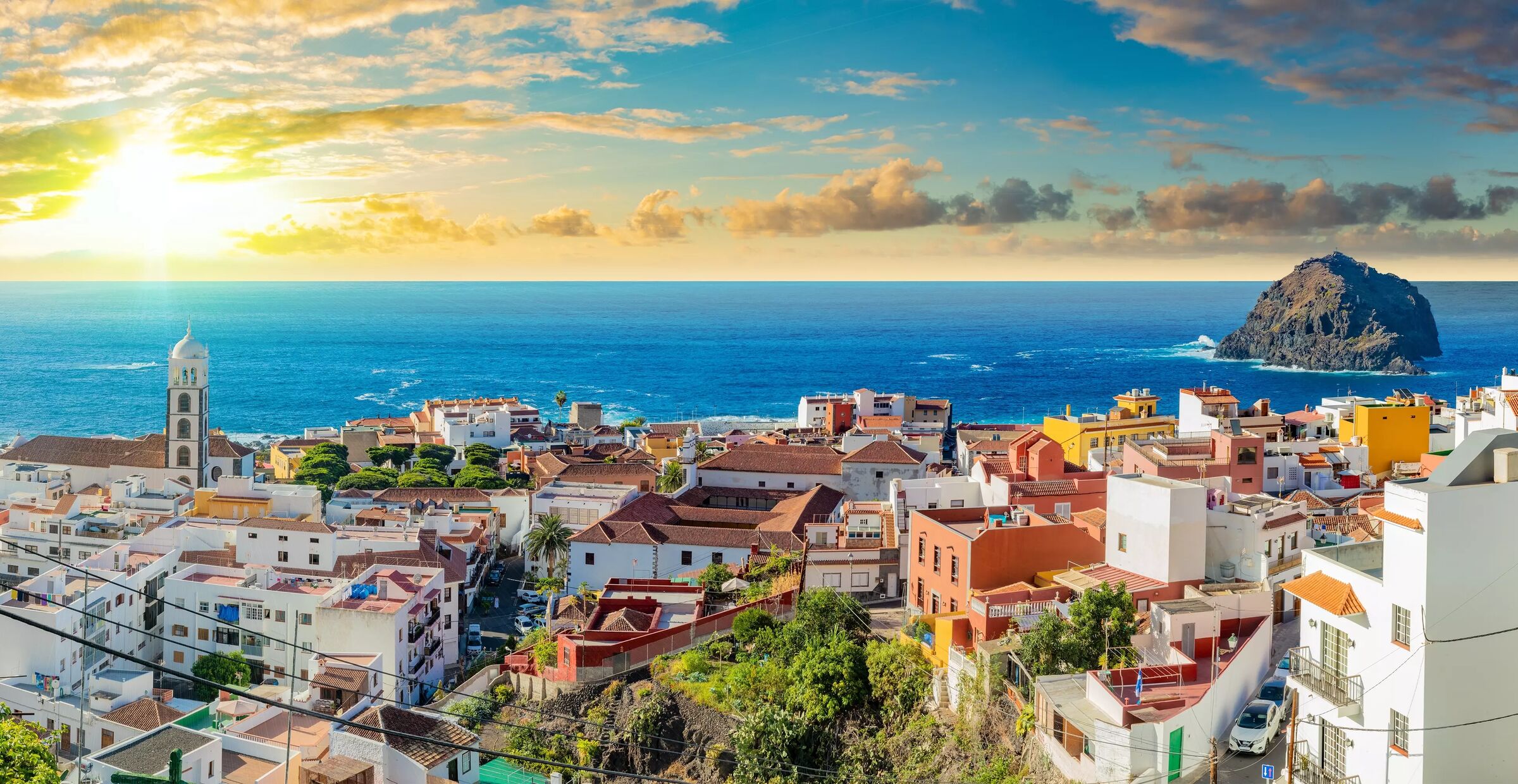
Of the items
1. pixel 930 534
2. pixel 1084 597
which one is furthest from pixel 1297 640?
pixel 930 534

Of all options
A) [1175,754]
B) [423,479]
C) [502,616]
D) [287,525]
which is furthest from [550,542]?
[1175,754]

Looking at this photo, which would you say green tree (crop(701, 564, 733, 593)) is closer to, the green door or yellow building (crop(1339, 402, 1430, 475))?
the green door

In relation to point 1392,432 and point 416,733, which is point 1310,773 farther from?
point 1392,432

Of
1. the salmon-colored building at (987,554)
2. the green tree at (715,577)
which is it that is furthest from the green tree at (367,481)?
the salmon-colored building at (987,554)

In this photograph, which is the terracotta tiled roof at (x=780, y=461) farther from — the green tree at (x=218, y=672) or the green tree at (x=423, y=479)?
the green tree at (x=218, y=672)

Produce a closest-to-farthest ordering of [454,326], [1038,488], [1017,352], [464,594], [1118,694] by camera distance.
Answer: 1. [1118,694]
2. [1038,488]
3. [464,594]
4. [1017,352]
5. [454,326]

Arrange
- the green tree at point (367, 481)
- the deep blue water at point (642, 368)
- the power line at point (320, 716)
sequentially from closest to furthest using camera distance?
the power line at point (320, 716) < the green tree at point (367, 481) < the deep blue water at point (642, 368)

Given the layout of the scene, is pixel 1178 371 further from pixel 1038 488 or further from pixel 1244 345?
pixel 1038 488
